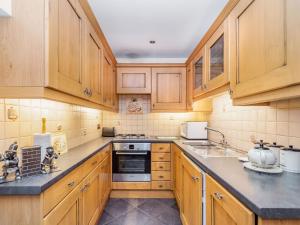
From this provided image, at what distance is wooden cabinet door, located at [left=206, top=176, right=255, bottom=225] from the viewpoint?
2.77 ft

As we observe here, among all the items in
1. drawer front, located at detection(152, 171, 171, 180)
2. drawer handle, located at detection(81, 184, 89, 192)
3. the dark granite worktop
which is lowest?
drawer front, located at detection(152, 171, 171, 180)

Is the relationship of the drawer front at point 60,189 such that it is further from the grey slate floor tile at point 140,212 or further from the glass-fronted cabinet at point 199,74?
the glass-fronted cabinet at point 199,74

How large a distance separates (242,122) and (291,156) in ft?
2.85

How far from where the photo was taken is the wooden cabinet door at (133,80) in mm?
3395

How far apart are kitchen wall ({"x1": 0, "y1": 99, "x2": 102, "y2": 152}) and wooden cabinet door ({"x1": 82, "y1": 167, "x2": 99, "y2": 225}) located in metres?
0.49

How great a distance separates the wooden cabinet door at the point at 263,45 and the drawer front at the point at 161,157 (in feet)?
6.04

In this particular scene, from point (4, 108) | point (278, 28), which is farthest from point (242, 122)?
point (4, 108)

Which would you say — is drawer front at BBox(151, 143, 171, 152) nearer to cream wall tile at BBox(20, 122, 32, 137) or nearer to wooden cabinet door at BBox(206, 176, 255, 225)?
wooden cabinet door at BBox(206, 176, 255, 225)

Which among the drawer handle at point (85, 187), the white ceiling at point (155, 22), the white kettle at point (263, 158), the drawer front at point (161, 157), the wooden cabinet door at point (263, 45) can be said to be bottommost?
the drawer front at point (161, 157)

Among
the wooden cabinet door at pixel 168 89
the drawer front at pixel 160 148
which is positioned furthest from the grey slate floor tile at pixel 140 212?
the wooden cabinet door at pixel 168 89

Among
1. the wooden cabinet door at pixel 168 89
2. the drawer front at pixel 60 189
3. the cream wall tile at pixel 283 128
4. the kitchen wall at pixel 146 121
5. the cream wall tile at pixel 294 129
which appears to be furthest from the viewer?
the kitchen wall at pixel 146 121

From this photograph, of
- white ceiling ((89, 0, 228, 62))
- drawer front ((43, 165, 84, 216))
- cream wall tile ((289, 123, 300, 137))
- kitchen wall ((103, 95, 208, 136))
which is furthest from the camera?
kitchen wall ((103, 95, 208, 136))

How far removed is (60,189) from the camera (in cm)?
118

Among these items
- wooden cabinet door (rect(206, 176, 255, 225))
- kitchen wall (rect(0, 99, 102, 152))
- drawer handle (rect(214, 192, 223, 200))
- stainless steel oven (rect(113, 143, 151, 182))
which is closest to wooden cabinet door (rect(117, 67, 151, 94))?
kitchen wall (rect(0, 99, 102, 152))
